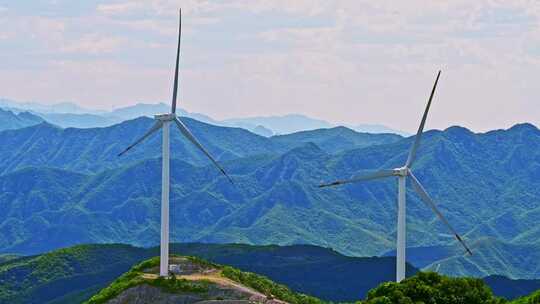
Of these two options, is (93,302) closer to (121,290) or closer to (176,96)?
(121,290)

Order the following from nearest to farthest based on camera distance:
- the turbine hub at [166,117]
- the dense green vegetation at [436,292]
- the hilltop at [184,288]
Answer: the dense green vegetation at [436,292] < the turbine hub at [166,117] < the hilltop at [184,288]

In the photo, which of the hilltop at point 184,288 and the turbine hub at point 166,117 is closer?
the turbine hub at point 166,117

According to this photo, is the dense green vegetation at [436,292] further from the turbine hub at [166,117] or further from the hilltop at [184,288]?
the turbine hub at [166,117]

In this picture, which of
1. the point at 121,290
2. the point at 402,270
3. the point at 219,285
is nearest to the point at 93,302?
the point at 121,290

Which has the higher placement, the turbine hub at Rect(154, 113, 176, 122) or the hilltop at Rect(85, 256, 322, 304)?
the turbine hub at Rect(154, 113, 176, 122)

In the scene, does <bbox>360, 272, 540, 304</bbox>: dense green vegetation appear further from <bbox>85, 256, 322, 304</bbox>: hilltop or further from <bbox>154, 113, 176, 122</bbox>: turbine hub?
<bbox>154, 113, 176, 122</bbox>: turbine hub

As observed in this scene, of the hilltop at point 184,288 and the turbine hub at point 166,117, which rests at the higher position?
the turbine hub at point 166,117

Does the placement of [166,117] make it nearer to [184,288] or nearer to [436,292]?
[184,288]

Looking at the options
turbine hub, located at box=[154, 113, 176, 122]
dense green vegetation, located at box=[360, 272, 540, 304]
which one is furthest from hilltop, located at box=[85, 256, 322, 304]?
dense green vegetation, located at box=[360, 272, 540, 304]

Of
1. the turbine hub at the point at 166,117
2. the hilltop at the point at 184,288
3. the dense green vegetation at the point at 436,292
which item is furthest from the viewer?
the hilltop at the point at 184,288

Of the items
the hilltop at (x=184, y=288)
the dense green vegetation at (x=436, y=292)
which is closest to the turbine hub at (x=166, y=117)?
the hilltop at (x=184, y=288)

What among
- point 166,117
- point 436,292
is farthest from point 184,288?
point 436,292
